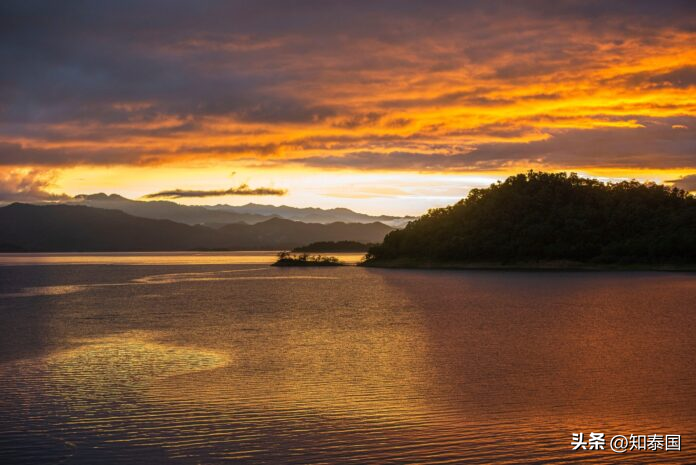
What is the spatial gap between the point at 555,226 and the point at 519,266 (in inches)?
682

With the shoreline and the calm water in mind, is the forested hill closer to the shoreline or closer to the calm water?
the shoreline

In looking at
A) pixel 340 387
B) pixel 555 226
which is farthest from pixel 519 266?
pixel 340 387

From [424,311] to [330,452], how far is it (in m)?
38.3

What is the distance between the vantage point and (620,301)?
202ft

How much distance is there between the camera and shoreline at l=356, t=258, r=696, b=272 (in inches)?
5513

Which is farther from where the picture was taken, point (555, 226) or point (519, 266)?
point (555, 226)

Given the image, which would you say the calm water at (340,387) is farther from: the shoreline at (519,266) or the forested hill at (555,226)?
the forested hill at (555,226)

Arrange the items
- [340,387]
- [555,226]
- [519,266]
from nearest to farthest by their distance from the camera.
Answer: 1. [340,387]
2. [519,266]
3. [555,226]

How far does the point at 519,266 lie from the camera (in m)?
157

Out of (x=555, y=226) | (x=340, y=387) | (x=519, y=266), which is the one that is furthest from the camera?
(x=555, y=226)

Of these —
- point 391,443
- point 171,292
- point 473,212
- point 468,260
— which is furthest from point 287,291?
point 473,212

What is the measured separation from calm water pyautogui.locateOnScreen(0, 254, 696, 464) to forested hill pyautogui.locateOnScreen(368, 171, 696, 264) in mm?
111549

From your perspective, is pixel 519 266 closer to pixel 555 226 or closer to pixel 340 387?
pixel 555 226

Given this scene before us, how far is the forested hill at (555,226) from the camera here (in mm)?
151000
